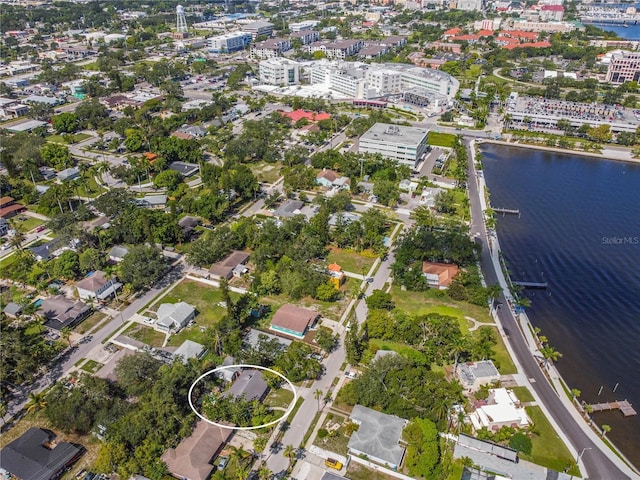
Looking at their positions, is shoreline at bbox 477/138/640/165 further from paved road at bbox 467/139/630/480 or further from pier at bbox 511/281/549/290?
pier at bbox 511/281/549/290

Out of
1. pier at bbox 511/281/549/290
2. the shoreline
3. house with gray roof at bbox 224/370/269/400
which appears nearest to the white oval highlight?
house with gray roof at bbox 224/370/269/400

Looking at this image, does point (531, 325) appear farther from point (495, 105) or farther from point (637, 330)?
point (495, 105)

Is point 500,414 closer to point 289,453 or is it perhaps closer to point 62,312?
point 289,453

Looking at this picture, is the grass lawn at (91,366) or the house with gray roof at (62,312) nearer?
the grass lawn at (91,366)

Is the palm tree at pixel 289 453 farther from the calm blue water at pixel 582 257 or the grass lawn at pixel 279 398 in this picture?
the calm blue water at pixel 582 257

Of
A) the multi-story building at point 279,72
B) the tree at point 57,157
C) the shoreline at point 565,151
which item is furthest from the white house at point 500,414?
the multi-story building at point 279,72
